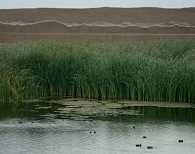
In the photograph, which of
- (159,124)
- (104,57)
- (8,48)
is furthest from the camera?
(8,48)

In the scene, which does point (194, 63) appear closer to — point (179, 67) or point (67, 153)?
point (179, 67)

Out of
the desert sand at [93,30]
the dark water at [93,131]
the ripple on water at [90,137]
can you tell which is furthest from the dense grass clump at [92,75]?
the desert sand at [93,30]

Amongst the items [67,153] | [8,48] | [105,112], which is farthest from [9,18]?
[67,153]

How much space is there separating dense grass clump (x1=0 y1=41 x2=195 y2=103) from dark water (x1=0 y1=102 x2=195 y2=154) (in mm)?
957

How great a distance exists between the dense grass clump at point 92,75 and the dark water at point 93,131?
96cm

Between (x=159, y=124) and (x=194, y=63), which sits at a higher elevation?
(x=194, y=63)

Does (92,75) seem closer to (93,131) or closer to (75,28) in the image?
(93,131)

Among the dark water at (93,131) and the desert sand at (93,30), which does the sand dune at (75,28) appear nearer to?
the desert sand at (93,30)

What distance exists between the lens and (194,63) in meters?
16.2

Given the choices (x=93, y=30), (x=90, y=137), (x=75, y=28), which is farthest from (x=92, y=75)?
(x=93, y=30)

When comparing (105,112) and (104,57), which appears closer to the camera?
(105,112)

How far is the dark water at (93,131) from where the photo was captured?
35.4ft

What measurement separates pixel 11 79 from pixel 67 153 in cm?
570

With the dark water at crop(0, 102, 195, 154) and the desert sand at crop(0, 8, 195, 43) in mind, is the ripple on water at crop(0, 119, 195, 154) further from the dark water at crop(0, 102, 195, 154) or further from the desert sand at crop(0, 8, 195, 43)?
the desert sand at crop(0, 8, 195, 43)
